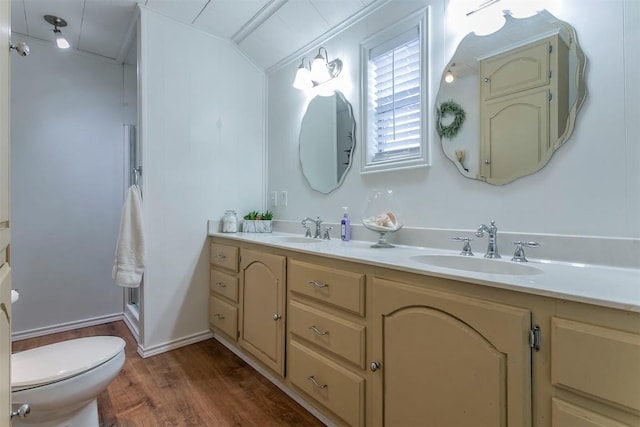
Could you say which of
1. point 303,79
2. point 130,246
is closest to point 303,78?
point 303,79

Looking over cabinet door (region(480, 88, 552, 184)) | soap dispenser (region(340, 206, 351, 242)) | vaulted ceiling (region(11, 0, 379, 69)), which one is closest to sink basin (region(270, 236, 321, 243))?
soap dispenser (region(340, 206, 351, 242))

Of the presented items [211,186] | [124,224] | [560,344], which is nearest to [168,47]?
[211,186]

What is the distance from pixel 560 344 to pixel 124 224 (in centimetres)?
225

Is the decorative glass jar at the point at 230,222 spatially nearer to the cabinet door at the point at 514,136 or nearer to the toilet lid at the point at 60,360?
the toilet lid at the point at 60,360

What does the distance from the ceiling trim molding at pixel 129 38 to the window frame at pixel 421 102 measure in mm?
1622

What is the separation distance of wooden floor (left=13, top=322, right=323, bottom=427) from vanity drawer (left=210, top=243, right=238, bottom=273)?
0.62 metres

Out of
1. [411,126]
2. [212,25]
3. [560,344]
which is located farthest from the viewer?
[212,25]

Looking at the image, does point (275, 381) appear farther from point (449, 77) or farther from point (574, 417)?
point (449, 77)

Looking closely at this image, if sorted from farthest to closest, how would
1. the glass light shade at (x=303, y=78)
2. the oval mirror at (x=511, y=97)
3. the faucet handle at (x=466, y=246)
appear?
the glass light shade at (x=303, y=78) → the faucet handle at (x=466, y=246) → the oval mirror at (x=511, y=97)

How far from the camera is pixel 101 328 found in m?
2.57

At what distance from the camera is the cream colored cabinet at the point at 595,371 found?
0.62 m

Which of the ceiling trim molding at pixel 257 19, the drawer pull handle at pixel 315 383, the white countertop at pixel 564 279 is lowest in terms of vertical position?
the drawer pull handle at pixel 315 383

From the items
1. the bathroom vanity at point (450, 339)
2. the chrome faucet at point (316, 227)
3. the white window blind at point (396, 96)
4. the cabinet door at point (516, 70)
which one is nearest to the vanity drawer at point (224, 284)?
the bathroom vanity at point (450, 339)

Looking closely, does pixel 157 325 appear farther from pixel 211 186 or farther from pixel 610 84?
pixel 610 84
